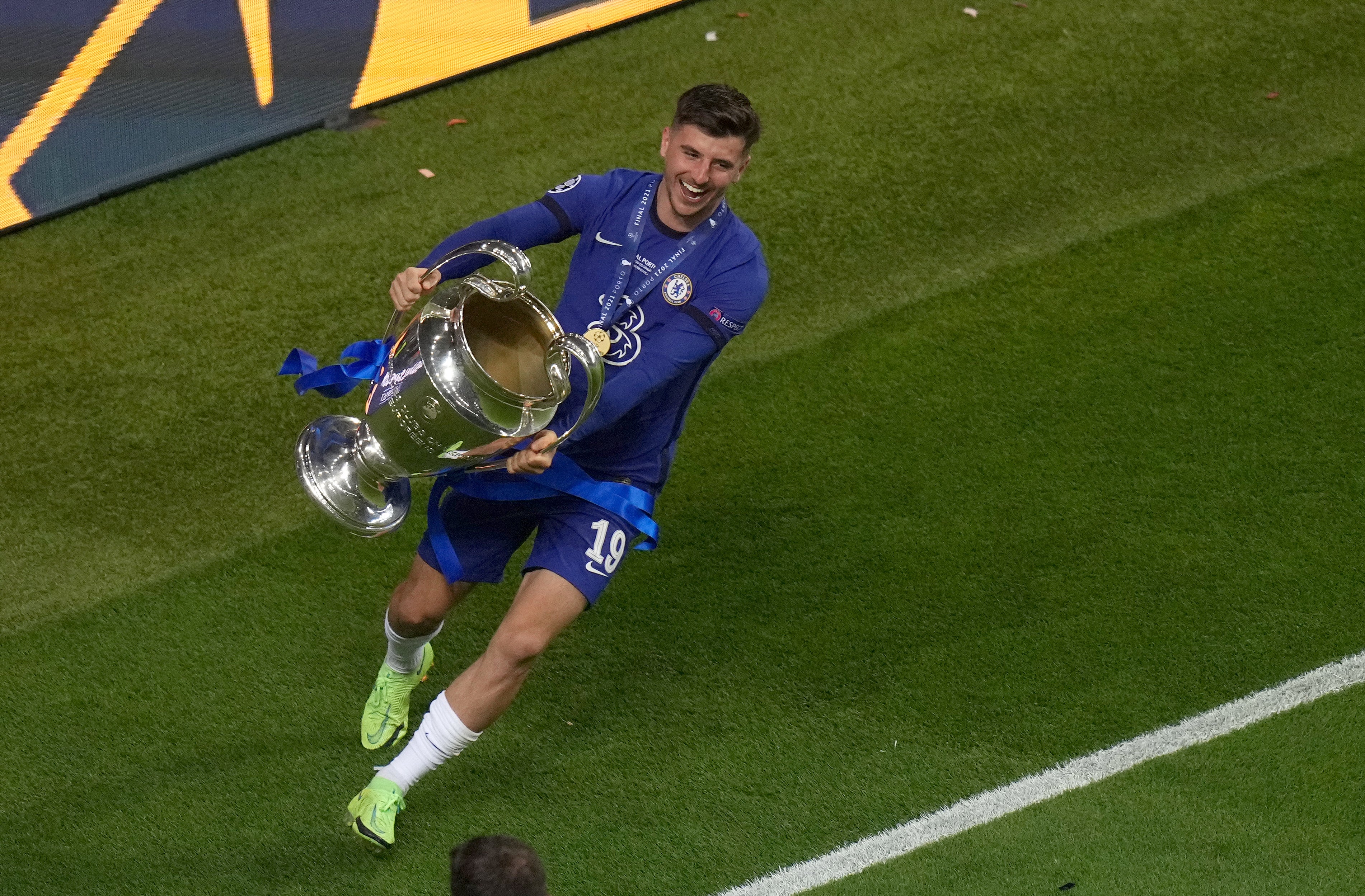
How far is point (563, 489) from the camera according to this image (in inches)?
161

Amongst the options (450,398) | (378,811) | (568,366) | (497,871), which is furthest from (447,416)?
(378,811)

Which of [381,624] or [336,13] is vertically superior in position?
[336,13]

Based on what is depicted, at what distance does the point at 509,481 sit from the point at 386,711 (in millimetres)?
975

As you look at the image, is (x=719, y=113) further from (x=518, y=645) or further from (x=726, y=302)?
(x=518, y=645)

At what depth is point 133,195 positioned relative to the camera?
6.76 meters

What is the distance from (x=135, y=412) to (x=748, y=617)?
255 centimetres

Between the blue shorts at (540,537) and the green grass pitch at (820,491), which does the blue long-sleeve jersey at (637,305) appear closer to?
the blue shorts at (540,537)

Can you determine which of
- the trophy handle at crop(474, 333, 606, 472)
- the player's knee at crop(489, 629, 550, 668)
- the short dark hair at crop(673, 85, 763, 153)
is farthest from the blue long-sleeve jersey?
the player's knee at crop(489, 629, 550, 668)

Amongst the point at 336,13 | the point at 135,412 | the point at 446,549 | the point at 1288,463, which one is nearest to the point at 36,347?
the point at 135,412

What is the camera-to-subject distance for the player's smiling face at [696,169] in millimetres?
3826

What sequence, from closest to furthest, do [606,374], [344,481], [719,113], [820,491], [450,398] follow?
[450,398] → [719,113] → [344,481] → [606,374] → [820,491]

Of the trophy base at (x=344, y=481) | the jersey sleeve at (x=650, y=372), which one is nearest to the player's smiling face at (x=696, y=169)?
the jersey sleeve at (x=650, y=372)

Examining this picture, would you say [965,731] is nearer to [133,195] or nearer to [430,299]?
[430,299]

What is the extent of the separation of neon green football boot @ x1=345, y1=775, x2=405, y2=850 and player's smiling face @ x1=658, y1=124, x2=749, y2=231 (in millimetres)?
1792
